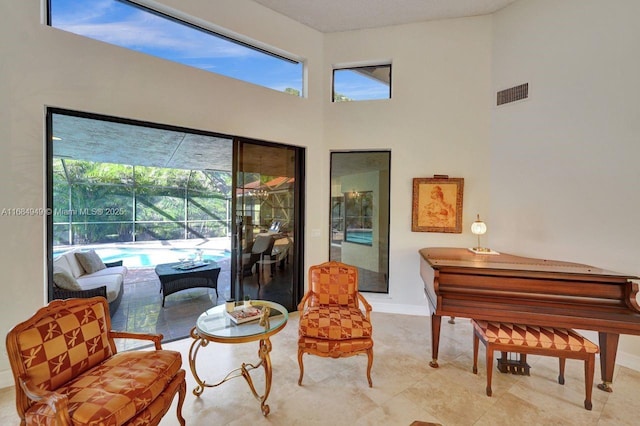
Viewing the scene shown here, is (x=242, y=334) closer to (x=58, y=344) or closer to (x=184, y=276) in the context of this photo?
(x=58, y=344)

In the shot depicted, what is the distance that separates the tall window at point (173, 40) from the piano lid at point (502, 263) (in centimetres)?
314

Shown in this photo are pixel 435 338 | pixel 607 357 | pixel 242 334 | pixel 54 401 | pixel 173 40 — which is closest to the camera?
pixel 54 401

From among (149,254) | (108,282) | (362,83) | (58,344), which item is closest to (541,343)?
(58,344)

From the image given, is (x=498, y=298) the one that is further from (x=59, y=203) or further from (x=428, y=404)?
(x=59, y=203)

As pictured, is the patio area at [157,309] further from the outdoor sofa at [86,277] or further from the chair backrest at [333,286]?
the chair backrest at [333,286]

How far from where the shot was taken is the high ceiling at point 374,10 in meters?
3.58

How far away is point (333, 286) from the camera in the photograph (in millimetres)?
2859

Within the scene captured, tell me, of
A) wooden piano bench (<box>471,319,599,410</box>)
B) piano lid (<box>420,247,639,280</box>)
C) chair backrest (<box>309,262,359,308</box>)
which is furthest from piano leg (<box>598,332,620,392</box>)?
chair backrest (<box>309,262,359,308</box>)

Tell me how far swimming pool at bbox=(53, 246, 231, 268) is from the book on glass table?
10.0 feet

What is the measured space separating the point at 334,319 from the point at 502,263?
1850 millimetres

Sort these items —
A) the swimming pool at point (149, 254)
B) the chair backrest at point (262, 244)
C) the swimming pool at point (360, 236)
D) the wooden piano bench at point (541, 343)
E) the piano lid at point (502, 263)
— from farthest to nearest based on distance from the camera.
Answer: the swimming pool at point (149, 254), the swimming pool at point (360, 236), the chair backrest at point (262, 244), the piano lid at point (502, 263), the wooden piano bench at point (541, 343)

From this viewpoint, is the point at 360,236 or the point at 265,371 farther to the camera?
the point at 360,236

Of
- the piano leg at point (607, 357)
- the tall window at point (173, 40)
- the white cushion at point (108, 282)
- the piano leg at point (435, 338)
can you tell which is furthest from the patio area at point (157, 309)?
the piano leg at point (607, 357)

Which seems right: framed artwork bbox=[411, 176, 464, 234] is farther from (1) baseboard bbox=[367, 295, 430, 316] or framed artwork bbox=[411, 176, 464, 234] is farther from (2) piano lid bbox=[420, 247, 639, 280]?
(1) baseboard bbox=[367, 295, 430, 316]
